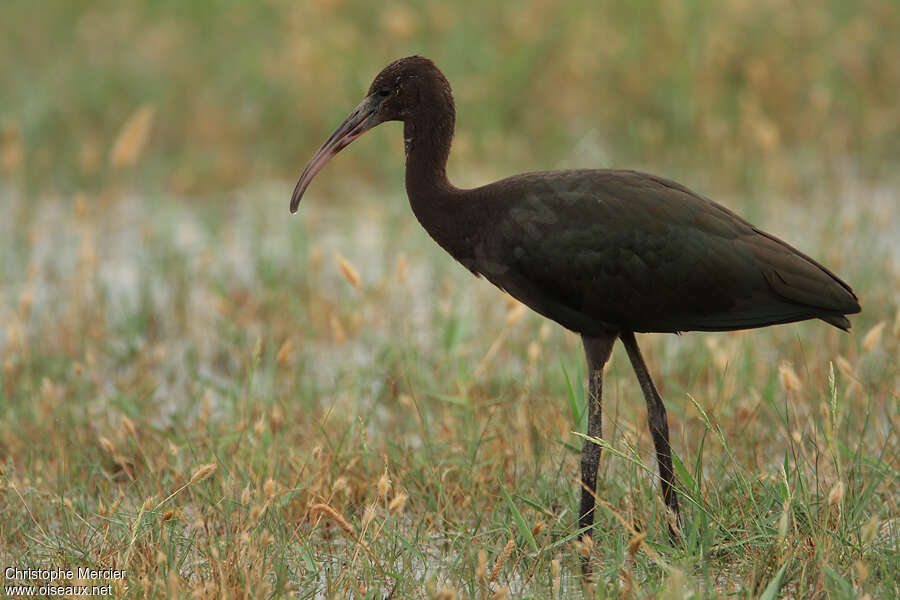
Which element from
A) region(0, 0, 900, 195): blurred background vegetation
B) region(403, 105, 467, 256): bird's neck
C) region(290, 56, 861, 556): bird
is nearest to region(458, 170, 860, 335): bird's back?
region(290, 56, 861, 556): bird

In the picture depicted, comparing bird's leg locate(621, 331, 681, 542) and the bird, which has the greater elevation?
the bird

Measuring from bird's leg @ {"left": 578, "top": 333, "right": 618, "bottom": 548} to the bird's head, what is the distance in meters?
0.96

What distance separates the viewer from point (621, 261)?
375 cm

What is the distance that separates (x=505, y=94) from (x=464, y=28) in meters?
0.78

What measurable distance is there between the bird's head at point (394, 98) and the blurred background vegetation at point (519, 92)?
9.52 feet

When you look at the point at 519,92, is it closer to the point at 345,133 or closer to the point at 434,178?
the point at 345,133

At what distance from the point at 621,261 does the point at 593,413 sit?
50 centimetres

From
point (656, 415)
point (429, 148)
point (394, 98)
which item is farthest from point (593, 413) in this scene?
point (394, 98)

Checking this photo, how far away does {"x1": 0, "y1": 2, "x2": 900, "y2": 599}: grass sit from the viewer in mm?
3625

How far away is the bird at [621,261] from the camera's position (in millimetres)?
3744

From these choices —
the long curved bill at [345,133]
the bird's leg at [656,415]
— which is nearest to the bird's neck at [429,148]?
the long curved bill at [345,133]

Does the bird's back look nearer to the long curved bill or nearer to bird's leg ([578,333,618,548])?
bird's leg ([578,333,618,548])

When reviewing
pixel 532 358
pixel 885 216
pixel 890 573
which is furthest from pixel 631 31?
pixel 890 573

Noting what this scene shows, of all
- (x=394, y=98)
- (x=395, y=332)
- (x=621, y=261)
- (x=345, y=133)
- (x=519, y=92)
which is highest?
(x=519, y=92)
